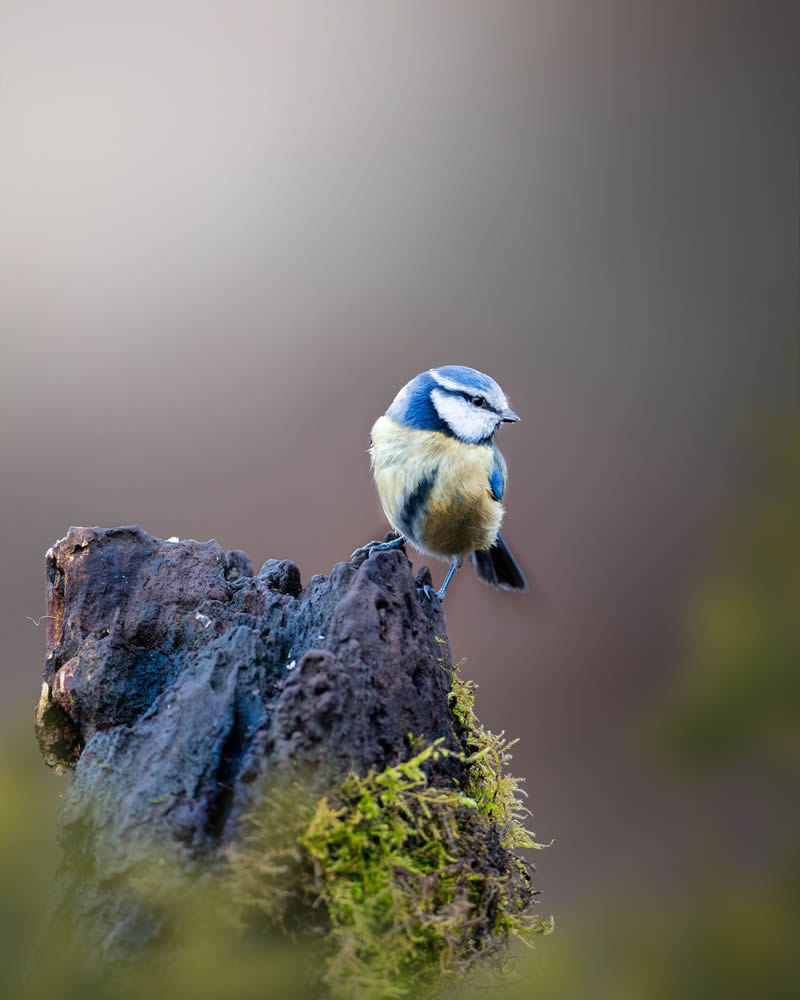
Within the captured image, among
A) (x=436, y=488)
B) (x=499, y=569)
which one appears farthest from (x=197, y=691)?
(x=499, y=569)

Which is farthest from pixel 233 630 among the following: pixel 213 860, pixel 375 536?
pixel 375 536

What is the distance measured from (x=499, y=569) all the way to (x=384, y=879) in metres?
1.34

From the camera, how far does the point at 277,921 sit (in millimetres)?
821

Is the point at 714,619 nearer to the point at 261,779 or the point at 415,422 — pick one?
the point at 415,422

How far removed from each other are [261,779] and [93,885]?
0.26 metres

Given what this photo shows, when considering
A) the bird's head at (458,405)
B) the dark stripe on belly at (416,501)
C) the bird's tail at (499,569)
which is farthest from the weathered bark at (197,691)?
the bird's tail at (499,569)

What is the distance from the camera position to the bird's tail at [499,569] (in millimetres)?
2137

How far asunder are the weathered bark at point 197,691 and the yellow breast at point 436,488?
1.60 feet

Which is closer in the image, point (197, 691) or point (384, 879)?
point (384, 879)

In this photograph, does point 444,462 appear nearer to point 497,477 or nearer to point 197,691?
point 497,477

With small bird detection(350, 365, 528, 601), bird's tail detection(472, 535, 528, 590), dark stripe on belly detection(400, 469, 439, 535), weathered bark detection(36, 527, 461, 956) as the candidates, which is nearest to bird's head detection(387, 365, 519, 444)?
small bird detection(350, 365, 528, 601)

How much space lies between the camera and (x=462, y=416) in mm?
1811

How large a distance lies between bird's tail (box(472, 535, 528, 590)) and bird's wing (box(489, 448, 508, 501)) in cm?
27

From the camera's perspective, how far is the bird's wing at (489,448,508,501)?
185 cm
